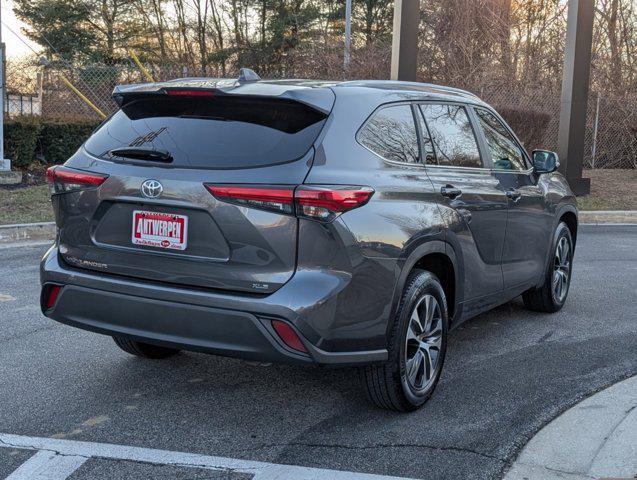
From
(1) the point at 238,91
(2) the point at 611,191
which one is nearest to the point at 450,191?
(1) the point at 238,91

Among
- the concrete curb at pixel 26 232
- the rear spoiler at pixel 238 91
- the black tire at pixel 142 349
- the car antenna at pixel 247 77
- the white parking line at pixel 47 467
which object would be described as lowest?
the white parking line at pixel 47 467

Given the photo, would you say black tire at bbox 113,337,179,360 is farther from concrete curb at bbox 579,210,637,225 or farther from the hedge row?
concrete curb at bbox 579,210,637,225

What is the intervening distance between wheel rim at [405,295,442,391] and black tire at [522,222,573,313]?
220cm

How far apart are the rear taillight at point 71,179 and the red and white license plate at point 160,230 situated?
309 millimetres

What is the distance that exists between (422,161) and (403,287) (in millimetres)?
829

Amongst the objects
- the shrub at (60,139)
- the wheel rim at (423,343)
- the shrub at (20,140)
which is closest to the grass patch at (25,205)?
the shrub at (20,140)

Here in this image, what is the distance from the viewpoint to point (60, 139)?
43.5 feet

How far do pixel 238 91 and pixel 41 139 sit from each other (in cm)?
1021

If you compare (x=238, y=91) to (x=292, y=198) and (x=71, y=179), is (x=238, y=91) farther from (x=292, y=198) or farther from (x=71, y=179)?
(x=71, y=179)

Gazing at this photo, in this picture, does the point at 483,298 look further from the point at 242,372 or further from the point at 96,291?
the point at 96,291

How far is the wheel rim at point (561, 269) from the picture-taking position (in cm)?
661

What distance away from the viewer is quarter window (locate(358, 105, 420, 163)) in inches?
163

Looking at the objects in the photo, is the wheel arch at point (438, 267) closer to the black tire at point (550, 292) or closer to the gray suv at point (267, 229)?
the gray suv at point (267, 229)

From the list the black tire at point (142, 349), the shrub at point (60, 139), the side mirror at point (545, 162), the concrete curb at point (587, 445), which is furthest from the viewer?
the shrub at point (60, 139)
